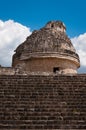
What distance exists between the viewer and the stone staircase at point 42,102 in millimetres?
8062

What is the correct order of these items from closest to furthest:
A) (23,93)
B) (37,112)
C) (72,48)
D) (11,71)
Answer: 1. (37,112)
2. (23,93)
3. (11,71)
4. (72,48)

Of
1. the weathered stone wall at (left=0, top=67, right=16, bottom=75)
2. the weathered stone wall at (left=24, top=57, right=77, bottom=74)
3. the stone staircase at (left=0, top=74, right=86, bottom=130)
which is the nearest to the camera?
the stone staircase at (left=0, top=74, right=86, bottom=130)

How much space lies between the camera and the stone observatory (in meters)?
14.2

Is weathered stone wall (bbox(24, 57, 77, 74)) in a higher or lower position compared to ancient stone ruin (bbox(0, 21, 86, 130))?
higher

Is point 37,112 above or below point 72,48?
below

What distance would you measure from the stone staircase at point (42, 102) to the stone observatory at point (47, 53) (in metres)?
3.32

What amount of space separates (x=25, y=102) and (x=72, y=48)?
688 cm

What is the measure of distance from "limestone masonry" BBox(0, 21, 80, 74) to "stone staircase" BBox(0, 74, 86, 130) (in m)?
3.31

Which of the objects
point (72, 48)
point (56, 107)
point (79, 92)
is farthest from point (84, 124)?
point (72, 48)

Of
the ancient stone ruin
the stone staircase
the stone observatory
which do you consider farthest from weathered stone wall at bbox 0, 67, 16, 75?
the stone staircase

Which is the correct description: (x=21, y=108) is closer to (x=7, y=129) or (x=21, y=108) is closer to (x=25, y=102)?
(x=25, y=102)

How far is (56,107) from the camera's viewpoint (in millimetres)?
8758

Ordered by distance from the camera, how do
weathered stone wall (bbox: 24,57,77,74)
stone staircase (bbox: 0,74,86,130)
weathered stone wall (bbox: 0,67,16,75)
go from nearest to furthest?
stone staircase (bbox: 0,74,86,130) → weathered stone wall (bbox: 0,67,16,75) → weathered stone wall (bbox: 24,57,77,74)

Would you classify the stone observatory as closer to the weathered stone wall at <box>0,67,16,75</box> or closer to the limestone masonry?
the limestone masonry
